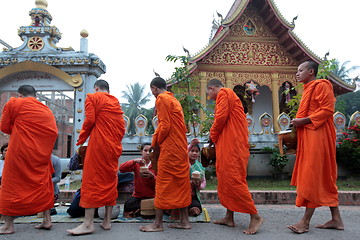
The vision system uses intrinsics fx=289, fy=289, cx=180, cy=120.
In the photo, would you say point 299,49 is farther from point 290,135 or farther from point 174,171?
point 174,171

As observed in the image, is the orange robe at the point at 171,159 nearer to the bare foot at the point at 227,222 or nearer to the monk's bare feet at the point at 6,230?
the bare foot at the point at 227,222

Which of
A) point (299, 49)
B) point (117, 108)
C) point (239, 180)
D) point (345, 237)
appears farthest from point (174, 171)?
point (299, 49)

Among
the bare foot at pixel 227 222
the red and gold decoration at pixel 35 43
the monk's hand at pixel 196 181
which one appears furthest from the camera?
the red and gold decoration at pixel 35 43

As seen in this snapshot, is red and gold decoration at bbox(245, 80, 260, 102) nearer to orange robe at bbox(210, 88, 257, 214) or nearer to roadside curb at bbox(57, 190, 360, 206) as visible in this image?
A: roadside curb at bbox(57, 190, 360, 206)

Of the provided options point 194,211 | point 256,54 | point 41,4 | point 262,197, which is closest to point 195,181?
point 194,211

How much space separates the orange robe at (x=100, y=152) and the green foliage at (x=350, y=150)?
622 cm

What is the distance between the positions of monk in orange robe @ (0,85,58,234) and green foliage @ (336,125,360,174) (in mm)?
6788

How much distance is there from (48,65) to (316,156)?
6.43 metres

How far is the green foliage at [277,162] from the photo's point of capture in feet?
23.5

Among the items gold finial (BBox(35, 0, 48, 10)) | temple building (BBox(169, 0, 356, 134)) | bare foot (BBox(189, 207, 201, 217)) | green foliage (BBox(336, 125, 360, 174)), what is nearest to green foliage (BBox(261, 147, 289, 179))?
green foliage (BBox(336, 125, 360, 174))

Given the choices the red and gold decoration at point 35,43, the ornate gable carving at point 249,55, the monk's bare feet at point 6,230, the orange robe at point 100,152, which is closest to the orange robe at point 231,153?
the orange robe at point 100,152

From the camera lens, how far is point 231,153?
118 inches

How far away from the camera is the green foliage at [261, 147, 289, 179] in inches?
283

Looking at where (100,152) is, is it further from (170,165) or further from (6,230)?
(6,230)
